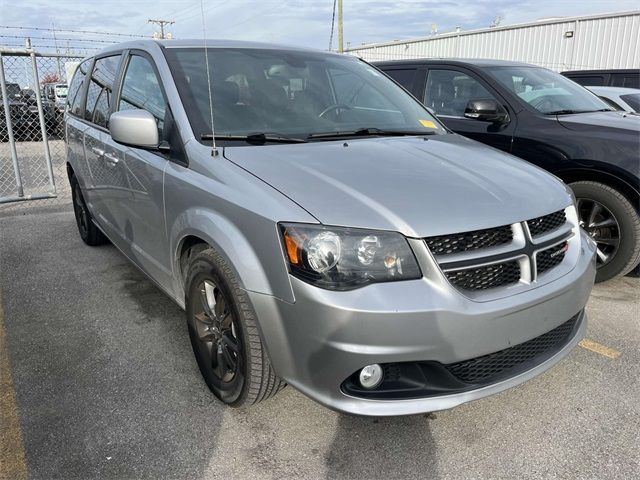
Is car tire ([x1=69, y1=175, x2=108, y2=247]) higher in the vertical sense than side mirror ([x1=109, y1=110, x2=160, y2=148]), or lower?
lower

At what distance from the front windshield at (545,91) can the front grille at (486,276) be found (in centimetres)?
280

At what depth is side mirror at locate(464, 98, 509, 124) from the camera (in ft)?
14.5

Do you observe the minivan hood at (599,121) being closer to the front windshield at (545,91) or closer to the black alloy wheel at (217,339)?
the front windshield at (545,91)

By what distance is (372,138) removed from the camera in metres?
2.93

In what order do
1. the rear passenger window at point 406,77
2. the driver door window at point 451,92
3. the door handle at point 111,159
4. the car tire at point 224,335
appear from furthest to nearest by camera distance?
the rear passenger window at point 406,77 < the driver door window at point 451,92 < the door handle at point 111,159 < the car tire at point 224,335

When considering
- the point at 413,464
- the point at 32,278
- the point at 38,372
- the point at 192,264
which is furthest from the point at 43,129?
the point at 413,464

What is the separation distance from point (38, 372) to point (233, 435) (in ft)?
4.22

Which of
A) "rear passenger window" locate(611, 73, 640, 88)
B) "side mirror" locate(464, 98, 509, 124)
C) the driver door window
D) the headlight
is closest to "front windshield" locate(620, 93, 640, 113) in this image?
"rear passenger window" locate(611, 73, 640, 88)

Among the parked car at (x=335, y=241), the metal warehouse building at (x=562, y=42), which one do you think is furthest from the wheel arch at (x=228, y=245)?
the metal warehouse building at (x=562, y=42)

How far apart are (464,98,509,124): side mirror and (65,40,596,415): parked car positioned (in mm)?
1422

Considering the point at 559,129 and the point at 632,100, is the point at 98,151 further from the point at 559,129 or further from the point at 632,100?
the point at 632,100

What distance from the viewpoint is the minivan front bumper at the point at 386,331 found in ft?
6.19

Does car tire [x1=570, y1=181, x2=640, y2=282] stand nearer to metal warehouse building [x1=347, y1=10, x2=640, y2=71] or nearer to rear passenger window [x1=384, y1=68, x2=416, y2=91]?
rear passenger window [x1=384, y1=68, x2=416, y2=91]

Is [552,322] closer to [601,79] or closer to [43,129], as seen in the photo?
[43,129]
